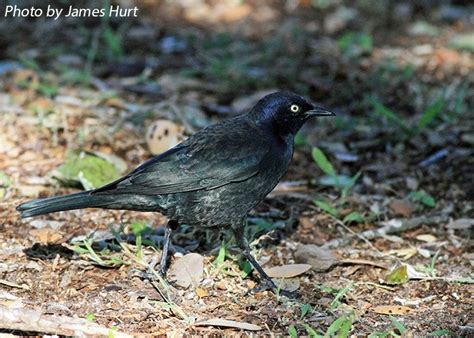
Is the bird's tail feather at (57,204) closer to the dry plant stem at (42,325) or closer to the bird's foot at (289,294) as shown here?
the dry plant stem at (42,325)

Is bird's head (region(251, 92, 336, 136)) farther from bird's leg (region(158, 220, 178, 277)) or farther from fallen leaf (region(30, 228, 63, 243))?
fallen leaf (region(30, 228, 63, 243))

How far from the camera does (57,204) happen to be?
4.95m

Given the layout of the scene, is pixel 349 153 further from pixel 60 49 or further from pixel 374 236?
pixel 60 49

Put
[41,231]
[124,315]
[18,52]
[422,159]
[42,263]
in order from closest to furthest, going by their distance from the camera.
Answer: [124,315] → [42,263] → [41,231] → [422,159] → [18,52]

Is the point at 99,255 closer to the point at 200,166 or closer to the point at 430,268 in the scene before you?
the point at 200,166

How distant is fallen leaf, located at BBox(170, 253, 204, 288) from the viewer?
5.10 meters

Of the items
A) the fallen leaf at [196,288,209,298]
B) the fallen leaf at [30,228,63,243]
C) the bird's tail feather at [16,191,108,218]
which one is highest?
the bird's tail feather at [16,191,108,218]

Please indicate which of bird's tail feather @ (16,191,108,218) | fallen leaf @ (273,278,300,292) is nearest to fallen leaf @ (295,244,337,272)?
fallen leaf @ (273,278,300,292)

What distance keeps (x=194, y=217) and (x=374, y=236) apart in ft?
4.92

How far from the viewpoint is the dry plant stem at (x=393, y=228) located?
19.3 ft

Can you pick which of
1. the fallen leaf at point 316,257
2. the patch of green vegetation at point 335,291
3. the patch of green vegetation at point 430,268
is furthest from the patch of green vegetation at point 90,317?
the patch of green vegetation at point 430,268

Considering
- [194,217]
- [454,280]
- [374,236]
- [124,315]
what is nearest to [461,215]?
[374,236]

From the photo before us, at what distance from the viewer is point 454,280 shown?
5176 millimetres

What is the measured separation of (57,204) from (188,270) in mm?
921
